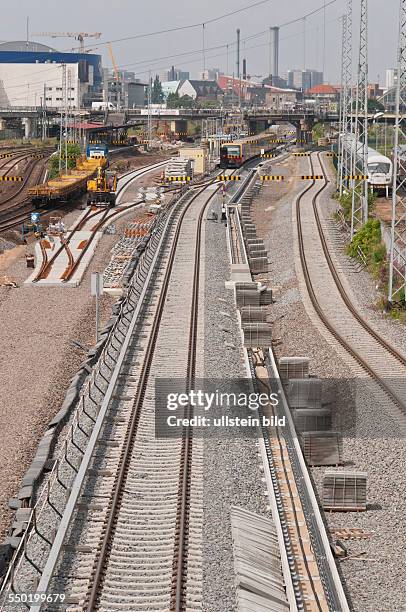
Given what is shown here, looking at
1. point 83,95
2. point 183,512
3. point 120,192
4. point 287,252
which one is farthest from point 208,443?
point 83,95

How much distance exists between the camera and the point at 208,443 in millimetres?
15469

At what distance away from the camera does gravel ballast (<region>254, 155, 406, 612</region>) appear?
11.2m

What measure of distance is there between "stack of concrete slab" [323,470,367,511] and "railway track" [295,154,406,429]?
9.87 feet

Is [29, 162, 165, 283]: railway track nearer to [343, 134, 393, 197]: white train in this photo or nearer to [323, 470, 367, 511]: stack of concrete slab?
[343, 134, 393, 197]: white train

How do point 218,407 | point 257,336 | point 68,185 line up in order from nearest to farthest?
point 218,407
point 257,336
point 68,185

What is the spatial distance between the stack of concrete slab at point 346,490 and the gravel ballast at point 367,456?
0.11m

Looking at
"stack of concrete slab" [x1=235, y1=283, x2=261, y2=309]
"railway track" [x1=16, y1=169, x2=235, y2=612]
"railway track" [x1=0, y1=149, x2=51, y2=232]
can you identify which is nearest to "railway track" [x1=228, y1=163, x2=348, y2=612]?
"railway track" [x1=16, y1=169, x2=235, y2=612]

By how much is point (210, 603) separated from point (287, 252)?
2623 cm

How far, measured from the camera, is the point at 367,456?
15.2 metres

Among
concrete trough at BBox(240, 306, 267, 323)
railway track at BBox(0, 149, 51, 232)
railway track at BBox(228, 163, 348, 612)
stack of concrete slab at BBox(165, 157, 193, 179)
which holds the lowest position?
railway track at BBox(228, 163, 348, 612)

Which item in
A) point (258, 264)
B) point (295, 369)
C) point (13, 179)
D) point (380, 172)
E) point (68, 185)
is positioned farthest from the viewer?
point (13, 179)

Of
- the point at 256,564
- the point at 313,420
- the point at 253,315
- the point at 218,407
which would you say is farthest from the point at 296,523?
the point at 253,315

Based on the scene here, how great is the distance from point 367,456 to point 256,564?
460 cm

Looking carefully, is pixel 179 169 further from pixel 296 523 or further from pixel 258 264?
pixel 296 523
